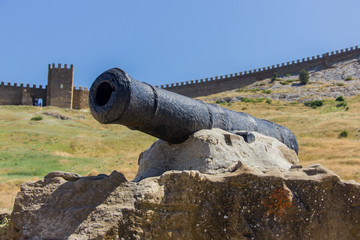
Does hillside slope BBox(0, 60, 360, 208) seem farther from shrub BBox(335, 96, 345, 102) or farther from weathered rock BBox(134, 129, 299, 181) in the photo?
weathered rock BBox(134, 129, 299, 181)

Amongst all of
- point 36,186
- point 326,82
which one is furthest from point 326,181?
point 326,82

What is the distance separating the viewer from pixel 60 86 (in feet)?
194

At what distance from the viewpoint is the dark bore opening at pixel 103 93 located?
12.0ft

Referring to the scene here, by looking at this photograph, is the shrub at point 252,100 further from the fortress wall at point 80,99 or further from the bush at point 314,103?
the fortress wall at point 80,99

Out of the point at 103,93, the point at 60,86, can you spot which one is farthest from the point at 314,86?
the point at 103,93

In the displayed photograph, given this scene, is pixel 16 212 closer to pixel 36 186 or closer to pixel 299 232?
pixel 36 186

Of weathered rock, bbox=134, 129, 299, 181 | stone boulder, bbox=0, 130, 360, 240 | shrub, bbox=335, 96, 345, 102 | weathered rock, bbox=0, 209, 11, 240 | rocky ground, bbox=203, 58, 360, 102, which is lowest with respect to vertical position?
weathered rock, bbox=0, 209, 11, 240

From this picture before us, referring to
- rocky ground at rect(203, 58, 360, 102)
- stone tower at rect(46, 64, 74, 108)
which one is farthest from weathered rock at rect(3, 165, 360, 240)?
stone tower at rect(46, 64, 74, 108)

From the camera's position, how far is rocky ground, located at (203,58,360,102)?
49844mm

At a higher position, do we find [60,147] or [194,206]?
[194,206]

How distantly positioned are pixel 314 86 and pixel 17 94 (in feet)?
146

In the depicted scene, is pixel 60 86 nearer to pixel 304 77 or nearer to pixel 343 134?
pixel 304 77

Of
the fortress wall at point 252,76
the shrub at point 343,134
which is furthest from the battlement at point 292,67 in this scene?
the shrub at point 343,134

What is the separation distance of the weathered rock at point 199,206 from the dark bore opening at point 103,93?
741 mm
